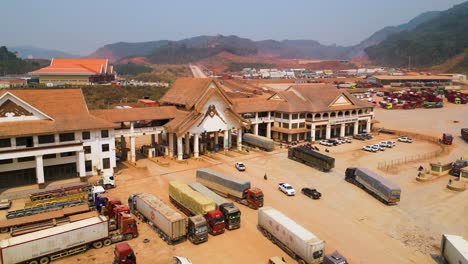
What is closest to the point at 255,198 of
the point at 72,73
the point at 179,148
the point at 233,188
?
the point at 233,188

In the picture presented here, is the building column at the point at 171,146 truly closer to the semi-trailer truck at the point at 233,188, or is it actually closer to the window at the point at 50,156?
the semi-trailer truck at the point at 233,188

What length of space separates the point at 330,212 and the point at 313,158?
1658cm

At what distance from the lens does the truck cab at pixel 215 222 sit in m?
32.5

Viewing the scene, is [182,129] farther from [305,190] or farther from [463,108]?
[463,108]

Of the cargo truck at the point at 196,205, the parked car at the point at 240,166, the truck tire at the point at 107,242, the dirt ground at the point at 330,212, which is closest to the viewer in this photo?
the dirt ground at the point at 330,212

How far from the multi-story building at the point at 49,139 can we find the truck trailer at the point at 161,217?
13522 millimetres

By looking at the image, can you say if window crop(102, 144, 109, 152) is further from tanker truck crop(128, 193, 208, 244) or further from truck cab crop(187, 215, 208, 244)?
truck cab crop(187, 215, 208, 244)

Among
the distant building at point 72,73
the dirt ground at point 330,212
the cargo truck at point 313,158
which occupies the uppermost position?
the distant building at point 72,73

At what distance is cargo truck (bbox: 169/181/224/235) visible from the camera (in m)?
32.8

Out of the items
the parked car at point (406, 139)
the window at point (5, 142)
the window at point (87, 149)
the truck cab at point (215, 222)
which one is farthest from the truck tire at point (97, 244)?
the parked car at point (406, 139)

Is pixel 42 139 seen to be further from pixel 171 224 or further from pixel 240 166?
pixel 240 166

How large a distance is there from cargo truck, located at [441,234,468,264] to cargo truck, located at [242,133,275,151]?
36473mm

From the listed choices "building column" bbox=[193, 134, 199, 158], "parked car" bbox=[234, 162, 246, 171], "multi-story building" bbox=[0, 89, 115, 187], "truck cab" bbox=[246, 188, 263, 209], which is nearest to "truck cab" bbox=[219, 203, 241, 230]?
"truck cab" bbox=[246, 188, 263, 209]

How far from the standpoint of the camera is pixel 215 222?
3253 cm
